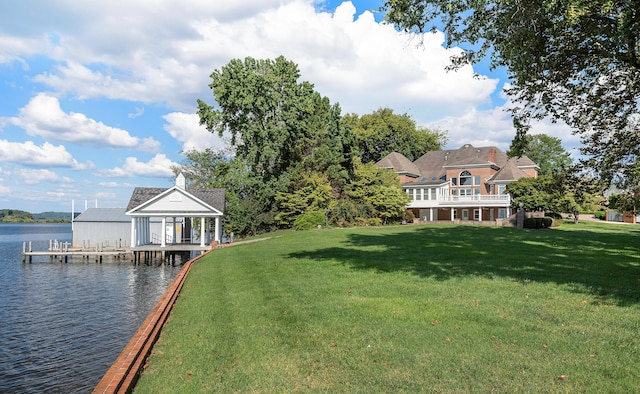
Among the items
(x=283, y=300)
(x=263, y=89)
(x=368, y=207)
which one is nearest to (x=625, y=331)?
(x=283, y=300)

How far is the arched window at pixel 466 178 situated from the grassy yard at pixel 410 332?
43.6 m

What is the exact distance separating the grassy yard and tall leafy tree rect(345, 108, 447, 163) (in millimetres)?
58102

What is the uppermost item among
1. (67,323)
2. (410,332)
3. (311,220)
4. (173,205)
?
(173,205)

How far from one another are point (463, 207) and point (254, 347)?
174 ft

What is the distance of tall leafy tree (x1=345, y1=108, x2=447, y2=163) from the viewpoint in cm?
7319

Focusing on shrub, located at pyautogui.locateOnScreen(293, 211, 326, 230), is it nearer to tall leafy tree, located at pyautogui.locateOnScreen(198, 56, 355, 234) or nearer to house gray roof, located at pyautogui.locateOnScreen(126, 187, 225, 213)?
tall leafy tree, located at pyautogui.locateOnScreen(198, 56, 355, 234)

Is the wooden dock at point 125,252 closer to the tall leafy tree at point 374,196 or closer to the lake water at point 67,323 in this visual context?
the lake water at point 67,323

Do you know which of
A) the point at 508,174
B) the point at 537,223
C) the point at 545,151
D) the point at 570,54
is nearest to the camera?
the point at 570,54

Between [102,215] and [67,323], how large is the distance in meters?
38.0

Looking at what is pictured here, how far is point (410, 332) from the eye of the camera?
27.5 ft

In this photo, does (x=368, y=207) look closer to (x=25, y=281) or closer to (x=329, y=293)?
(x=25, y=281)

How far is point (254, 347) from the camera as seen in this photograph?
8102mm

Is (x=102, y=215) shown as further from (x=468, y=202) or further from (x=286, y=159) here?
(x=468, y=202)

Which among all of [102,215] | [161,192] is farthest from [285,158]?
[102,215]
